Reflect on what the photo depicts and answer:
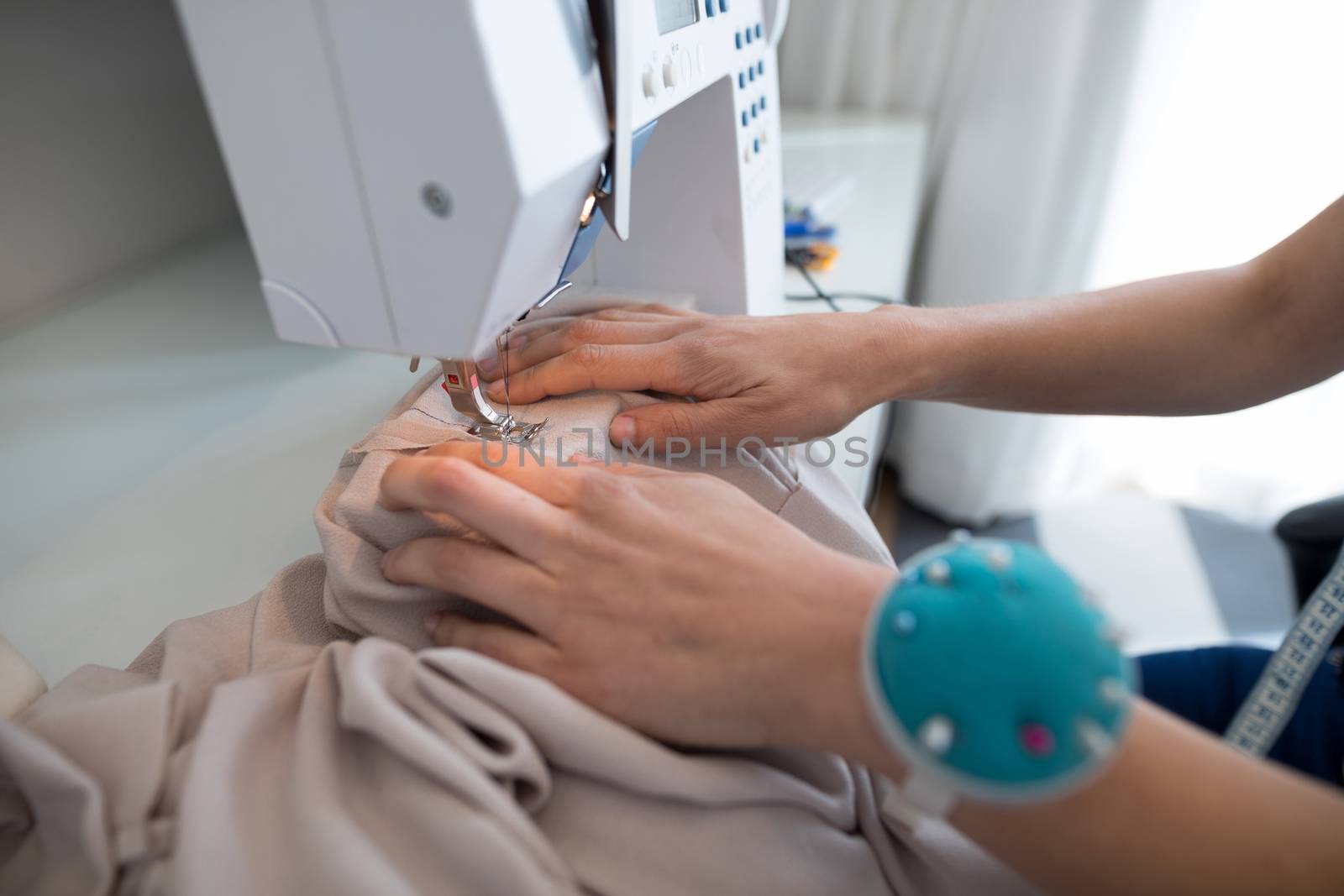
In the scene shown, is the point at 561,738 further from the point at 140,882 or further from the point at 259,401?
the point at 259,401

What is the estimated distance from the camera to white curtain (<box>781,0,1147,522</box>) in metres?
1.49

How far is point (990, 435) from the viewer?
74.0 inches

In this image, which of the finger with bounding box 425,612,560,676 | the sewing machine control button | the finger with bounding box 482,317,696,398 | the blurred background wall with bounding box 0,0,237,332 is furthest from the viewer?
the blurred background wall with bounding box 0,0,237,332

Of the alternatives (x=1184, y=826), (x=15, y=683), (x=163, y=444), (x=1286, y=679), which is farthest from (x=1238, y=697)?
(x=163, y=444)

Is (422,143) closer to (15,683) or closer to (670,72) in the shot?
(670,72)

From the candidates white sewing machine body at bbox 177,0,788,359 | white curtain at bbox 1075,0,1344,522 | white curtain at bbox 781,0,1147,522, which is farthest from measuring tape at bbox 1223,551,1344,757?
white curtain at bbox 781,0,1147,522

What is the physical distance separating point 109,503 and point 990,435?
5.74 ft

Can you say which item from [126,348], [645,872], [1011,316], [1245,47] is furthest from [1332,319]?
[126,348]

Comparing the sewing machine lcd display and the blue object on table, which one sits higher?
the sewing machine lcd display

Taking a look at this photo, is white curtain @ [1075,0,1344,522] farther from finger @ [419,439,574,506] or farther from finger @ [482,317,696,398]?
finger @ [419,439,574,506]

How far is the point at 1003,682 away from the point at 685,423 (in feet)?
1.22

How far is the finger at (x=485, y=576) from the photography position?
47cm

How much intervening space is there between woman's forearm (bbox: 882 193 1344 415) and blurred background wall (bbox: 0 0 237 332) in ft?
3.16

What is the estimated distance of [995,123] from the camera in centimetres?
162
